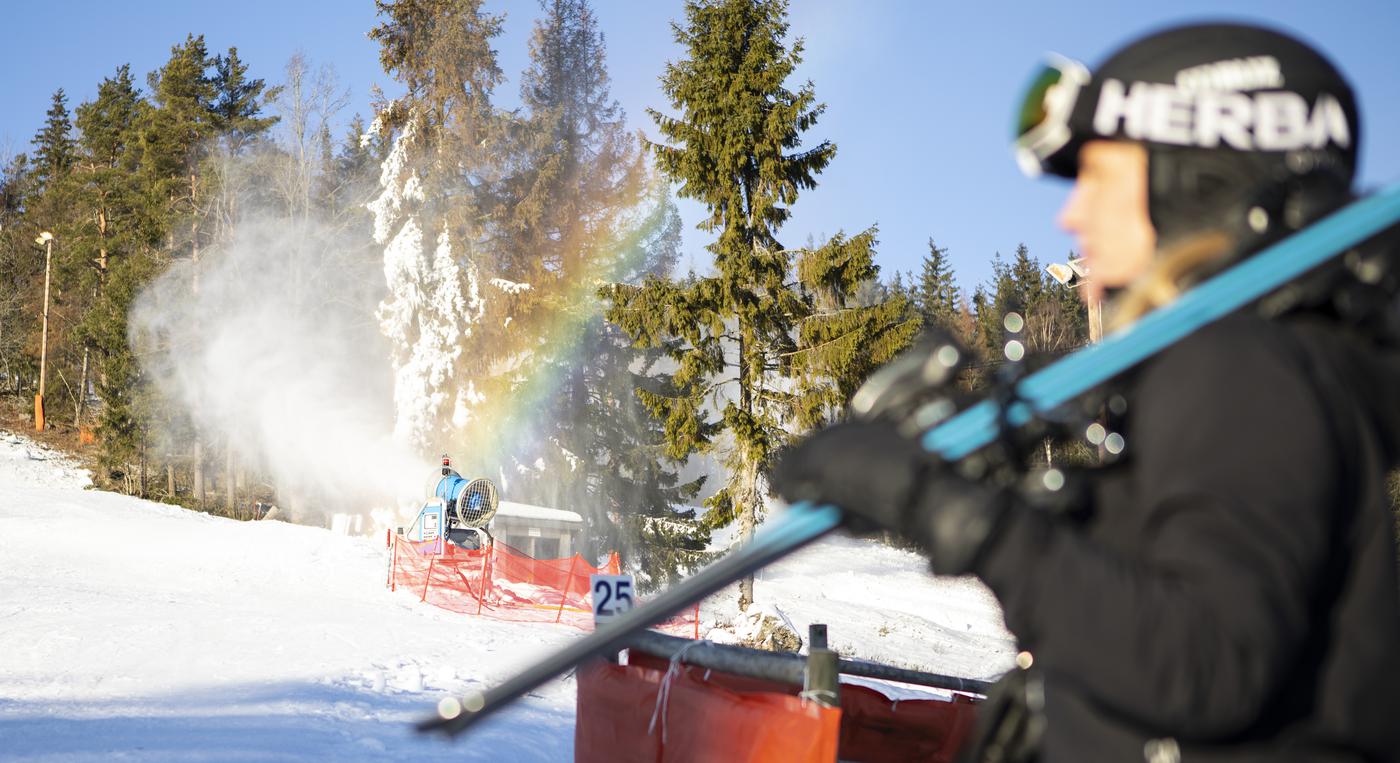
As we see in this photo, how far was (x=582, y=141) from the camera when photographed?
35.7m

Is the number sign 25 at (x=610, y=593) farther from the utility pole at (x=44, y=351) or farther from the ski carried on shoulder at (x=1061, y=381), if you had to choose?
the utility pole at (x=44, y=351)

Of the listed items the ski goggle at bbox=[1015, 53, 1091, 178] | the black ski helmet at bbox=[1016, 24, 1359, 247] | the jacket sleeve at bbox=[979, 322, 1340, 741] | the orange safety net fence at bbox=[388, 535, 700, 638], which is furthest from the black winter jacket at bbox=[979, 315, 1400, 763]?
the orange safety net fence at bbox=[388, 535, 700, 638]

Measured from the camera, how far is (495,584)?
65.9 feet

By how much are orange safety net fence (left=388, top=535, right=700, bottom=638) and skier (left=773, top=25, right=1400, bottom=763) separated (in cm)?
1680

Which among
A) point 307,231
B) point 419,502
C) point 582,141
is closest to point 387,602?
point 419,502

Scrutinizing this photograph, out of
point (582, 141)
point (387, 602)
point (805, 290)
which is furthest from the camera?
point (582, 141)

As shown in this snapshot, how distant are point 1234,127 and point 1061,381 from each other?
41 cm

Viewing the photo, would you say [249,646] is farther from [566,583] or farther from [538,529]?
[538,529]

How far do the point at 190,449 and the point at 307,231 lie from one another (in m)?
14.2

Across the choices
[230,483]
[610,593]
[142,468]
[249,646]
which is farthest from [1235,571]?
[142,468]

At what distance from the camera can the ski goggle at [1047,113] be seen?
57.2 inches

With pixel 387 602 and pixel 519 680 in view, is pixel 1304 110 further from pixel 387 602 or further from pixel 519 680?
pixel 387 602

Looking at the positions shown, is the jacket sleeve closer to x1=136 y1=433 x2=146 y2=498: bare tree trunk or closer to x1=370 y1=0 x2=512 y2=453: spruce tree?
x1=370 y1=0 x2=512 y2=453: spruce tree

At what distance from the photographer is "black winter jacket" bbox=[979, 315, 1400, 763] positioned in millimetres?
1104
